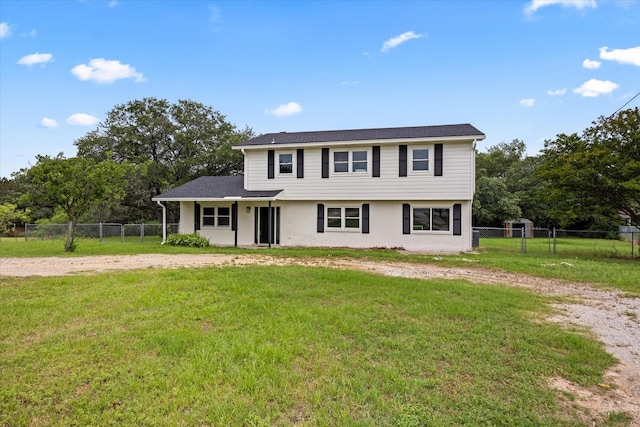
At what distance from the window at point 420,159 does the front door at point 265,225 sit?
6.47 meters

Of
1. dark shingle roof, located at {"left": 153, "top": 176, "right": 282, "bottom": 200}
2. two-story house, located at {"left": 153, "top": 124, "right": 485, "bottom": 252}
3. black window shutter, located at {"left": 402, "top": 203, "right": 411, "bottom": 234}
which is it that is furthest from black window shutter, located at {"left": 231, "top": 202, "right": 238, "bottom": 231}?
black window shutter, located at {"left": 402, "top": 203, "right": 411, "bottom": 234}

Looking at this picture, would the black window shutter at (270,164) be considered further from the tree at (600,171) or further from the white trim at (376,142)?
the tree at (600,171)

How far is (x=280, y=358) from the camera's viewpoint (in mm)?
3436

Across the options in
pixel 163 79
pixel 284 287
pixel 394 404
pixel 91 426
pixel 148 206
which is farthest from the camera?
pixel 148 206

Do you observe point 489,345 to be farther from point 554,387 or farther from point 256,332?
point 256,332

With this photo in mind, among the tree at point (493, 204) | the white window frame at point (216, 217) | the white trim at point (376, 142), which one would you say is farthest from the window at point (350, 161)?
the tree at point (493, 204)

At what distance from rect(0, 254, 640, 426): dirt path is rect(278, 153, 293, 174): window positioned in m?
6.63

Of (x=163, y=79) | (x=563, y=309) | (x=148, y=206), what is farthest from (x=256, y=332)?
(x=148, y=206)

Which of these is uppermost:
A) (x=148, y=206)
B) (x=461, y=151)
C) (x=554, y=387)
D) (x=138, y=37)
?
(x=138, y=37)

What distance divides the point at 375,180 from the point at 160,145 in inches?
741

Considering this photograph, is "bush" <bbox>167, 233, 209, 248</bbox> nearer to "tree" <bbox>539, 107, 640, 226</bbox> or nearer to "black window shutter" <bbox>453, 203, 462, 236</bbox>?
"black window shutter" <bbox>453, 203, 462, 236</bbox>

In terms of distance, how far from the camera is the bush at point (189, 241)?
1527 cm

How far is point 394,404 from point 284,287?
3885 mm

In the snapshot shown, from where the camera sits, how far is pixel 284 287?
21.1 feet
